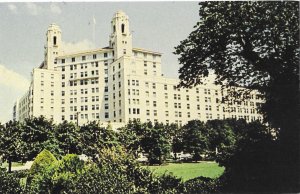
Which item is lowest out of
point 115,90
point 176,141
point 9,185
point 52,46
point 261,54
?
point 9,185

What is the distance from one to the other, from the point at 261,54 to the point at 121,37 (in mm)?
77787

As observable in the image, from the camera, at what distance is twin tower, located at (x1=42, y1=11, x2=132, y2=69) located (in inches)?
3809

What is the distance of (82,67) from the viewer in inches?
4065

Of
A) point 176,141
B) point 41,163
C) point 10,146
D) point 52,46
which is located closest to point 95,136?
point 10,146

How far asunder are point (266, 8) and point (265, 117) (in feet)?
23.4

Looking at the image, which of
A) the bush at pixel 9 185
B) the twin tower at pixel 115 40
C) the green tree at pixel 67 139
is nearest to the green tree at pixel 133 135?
the green tree at pixel 67 139

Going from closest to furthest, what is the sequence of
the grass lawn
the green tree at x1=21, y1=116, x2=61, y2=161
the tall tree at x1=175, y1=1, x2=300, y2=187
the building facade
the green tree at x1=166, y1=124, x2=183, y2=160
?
the tall tree at x1=175, y1=1, x2=300, y2=187
the grass lawn
the green tree at x1=21, y1=116, x2=61, y2=161
the green tree at x1=166, y1=124, x2=183, y2=160
the building facade

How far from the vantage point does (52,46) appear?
340 feet

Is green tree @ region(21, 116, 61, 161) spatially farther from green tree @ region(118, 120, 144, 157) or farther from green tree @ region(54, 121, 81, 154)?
green tree @ region(118, 120, 144, 157)

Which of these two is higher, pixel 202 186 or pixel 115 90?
pixel 115 90

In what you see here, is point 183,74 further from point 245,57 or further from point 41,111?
point 41,111

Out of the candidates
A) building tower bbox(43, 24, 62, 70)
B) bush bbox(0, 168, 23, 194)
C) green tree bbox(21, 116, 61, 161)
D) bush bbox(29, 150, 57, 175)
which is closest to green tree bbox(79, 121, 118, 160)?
green tree bbox(21, 116, 61, 161)

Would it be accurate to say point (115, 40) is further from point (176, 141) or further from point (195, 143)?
point (195, 143)

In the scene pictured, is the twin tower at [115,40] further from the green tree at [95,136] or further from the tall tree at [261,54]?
the tall tree at [261,54]
